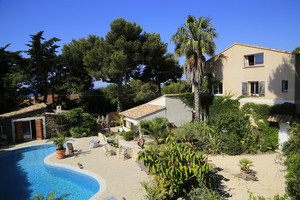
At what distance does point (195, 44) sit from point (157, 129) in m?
9.58

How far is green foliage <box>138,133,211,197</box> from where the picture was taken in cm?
858

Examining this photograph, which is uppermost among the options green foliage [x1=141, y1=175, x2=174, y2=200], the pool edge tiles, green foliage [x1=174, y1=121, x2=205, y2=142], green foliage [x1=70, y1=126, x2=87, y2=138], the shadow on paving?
green foliage [x1=174, y1=121, x2=205, y2=142]

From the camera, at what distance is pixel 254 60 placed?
770 inches

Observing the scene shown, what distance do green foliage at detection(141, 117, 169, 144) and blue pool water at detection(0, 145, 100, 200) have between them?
28.4ft

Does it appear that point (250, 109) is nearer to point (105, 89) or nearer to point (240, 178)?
point (240, 178)

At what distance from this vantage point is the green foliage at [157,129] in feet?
66.4

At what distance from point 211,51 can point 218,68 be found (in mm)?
3004

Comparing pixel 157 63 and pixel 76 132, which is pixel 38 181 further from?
pixel 157 63

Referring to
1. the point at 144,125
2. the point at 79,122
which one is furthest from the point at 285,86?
the point at 79,122

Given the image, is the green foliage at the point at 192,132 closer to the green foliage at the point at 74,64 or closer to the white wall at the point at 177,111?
the white wall at the point at 177,111

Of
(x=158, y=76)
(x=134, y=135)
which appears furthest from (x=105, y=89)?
(x=134, y=135)

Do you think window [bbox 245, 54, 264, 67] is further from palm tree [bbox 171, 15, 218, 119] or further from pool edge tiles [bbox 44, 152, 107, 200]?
pool edge tiles [bbox 44, 152, 107, 200]

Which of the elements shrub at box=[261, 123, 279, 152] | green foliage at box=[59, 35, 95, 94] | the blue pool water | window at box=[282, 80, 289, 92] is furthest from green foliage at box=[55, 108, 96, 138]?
window at box=[282, 80, 289, 92]

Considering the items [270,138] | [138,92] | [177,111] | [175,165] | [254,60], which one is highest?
[254,60]
